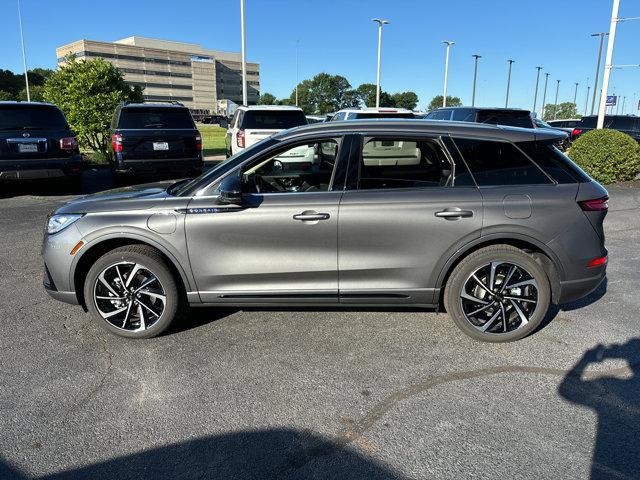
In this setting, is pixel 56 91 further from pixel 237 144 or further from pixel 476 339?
pixel 476 339

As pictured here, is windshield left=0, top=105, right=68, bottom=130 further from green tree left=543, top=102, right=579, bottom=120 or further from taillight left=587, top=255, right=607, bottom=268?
green tree left=543, top=102, right=579, bottom=120

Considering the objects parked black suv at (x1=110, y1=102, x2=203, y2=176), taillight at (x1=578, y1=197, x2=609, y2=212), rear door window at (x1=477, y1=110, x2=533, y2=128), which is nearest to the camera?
taillight at (x1=578, y1=197, x2=609, y2=212)

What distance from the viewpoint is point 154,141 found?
422 inches

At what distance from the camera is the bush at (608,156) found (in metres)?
11.6

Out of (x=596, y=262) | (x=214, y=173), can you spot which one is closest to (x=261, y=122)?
(x=214, y=173)

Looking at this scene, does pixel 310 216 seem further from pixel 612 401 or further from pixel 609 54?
pixel 609 54

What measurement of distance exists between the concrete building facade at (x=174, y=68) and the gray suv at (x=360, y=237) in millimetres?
122767

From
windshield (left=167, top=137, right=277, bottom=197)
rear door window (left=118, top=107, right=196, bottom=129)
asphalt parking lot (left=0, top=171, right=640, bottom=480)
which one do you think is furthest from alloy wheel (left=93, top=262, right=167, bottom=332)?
rear door window (left=118, top=107, right=196, bottom=129)

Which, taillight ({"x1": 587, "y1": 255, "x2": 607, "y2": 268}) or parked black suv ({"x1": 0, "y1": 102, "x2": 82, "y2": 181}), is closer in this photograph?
taillight ({"x1": 587, "y1": 255, "x2": 607, "y2": 268})

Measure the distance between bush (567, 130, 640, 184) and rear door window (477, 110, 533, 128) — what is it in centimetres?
151

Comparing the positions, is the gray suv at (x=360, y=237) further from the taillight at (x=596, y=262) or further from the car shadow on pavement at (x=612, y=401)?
the car shadow on pavement at (x=612, y=401)

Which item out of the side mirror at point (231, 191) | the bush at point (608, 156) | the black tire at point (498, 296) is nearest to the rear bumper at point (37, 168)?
the side mirror at point (231, 191)

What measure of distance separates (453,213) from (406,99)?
102970 millimetres

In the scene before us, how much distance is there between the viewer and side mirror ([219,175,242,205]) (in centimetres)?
365
